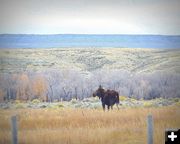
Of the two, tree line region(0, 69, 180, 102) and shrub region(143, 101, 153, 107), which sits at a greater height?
tree line region(0, 69, 180, 102)

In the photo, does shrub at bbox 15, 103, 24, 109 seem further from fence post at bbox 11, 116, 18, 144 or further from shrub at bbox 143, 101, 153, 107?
shrub at bbox 143, 101, 153, 107

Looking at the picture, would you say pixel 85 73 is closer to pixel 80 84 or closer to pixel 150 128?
pixel 80 84

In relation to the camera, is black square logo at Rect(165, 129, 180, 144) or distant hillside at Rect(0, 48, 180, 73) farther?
distant hillside at Rect(0, 48, 180, 73)

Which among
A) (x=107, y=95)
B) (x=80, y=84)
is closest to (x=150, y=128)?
(x=107, y=95)

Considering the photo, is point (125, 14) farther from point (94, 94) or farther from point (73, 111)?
point (73, 111)

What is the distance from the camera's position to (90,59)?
13.3 feet

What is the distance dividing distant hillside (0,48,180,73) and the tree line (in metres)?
0.06

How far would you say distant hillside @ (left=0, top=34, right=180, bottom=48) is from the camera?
3990mm

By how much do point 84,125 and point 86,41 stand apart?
34.8 inches

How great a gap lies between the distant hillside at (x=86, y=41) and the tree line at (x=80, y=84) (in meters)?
0.28

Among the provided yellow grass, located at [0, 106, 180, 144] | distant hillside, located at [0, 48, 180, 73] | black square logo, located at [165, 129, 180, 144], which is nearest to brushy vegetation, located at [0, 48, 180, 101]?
distant hillside, located at [0, 48, 180, 73]

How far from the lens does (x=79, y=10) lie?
13.2 ft

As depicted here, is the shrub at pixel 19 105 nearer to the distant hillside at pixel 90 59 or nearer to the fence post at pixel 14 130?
the fence post at pixel 14 130

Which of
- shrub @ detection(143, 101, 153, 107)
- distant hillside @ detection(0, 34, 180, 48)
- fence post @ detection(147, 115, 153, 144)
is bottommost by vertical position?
fence post @ detection(147, 115, 153, 144)
